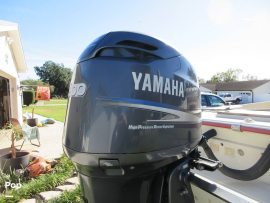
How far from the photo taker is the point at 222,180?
1935 millimetres

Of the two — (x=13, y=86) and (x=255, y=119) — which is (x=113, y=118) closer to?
(x=255, y=119)

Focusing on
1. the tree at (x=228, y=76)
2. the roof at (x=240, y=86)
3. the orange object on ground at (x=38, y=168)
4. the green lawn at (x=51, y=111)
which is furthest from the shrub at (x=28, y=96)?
the tree at (x=228, y=76)

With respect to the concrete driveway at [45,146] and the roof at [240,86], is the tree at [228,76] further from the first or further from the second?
the concrete driveway at [45,146]

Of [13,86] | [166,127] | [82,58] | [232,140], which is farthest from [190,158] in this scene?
[13,86]

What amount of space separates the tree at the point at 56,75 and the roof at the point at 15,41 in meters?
40.4

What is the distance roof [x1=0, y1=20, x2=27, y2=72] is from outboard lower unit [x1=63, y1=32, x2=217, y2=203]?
7900mm

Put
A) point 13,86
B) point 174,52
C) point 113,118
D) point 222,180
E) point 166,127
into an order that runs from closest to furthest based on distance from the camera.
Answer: point 113,118 → point 166,127 → point 174,52 → point 222,180 → point 13,86

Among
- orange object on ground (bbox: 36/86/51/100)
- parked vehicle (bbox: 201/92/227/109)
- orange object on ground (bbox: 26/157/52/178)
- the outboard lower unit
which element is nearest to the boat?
the outboard lower unit

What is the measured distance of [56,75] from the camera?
59.2m

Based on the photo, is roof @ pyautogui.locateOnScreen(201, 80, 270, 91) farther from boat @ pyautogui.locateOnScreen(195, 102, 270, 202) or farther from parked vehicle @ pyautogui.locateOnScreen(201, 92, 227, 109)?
boat @ pyautogui.locateOnScreen(195, 102, 270, 202)

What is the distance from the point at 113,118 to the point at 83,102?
0.18 meters

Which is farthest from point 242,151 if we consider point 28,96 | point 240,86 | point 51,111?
point 240,86

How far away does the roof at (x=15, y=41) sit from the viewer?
28.7 feet

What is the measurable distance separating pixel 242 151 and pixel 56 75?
6039 cm
